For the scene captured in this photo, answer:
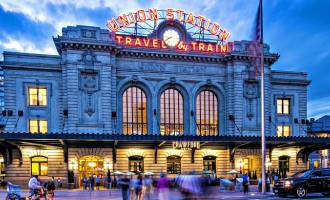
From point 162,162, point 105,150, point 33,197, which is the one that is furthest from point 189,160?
point 33,197

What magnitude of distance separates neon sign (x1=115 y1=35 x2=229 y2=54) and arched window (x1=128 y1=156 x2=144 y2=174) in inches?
544

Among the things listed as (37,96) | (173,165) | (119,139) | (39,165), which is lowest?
(173,165)

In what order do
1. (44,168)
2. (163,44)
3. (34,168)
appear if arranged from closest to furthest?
(34,168) → (44,168) → (163,44)

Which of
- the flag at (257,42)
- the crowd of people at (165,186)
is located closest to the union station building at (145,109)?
the flag at (257,42)

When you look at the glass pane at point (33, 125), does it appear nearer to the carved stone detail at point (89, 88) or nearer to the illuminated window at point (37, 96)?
the illuminated window at point (37, 96)

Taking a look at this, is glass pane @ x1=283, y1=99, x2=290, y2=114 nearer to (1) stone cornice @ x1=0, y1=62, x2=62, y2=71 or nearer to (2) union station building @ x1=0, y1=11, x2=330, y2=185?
(2) union station building @ x1=0, y1=11, x2=330, y2=185

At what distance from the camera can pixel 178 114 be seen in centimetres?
4778

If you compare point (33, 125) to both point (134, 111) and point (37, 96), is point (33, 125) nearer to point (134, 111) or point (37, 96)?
point (37, 96)

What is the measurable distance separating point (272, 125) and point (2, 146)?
34307 millimetres

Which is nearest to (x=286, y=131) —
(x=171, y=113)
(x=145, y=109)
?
(x=171, y=113)

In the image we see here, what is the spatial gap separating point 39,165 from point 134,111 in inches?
505

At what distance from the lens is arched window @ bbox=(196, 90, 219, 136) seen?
1903 inches

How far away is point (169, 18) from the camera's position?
4884cm

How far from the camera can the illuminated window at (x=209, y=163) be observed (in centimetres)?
4656
